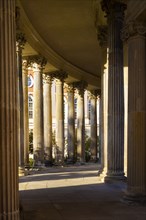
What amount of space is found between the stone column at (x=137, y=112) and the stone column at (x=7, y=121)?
33.2 ft

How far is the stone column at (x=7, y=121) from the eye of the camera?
16469mm

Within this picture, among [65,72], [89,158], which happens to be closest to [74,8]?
[65,72]

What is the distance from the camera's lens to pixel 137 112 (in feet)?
82.1

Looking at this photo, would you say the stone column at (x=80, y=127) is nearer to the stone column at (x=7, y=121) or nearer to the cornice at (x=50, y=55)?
the cornice at (x=50, y=55)

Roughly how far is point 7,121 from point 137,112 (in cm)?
1063

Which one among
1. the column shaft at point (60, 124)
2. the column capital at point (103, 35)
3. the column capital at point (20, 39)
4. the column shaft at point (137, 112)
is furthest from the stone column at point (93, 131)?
the column shaft at point (137, 112)

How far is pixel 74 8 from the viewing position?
45.1 m

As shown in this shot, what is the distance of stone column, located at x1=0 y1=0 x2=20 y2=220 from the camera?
16.5 meters

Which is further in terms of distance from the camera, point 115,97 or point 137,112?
point 115,97

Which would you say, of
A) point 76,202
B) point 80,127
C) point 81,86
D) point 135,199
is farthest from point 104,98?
point 81,86

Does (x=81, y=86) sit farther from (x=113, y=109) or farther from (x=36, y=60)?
(x=113, y=109)

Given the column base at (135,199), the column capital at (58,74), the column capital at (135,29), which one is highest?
the column capital at (58,74)

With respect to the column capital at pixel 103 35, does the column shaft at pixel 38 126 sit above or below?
below

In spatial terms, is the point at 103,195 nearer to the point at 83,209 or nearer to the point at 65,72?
the point at 83,209
